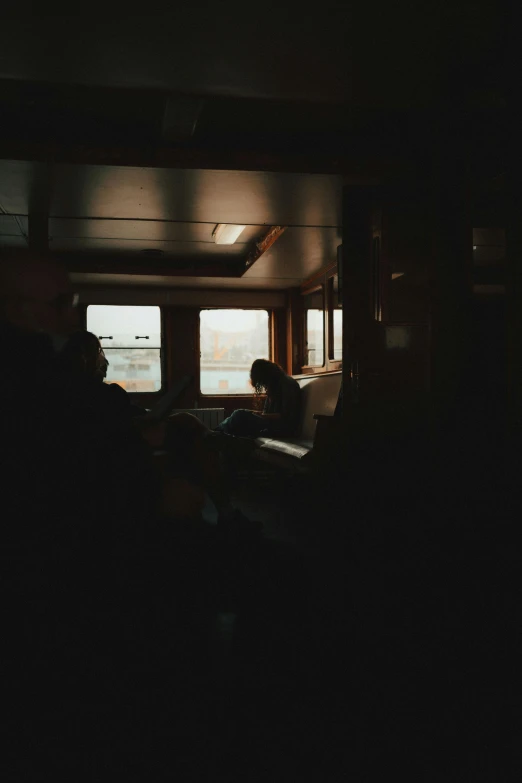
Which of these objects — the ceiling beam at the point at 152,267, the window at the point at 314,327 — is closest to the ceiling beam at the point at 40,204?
the ceiling beam at the point at 152,267

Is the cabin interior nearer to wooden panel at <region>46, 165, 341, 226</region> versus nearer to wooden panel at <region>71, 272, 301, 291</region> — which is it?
wooden panel at <region>46, 165, 341, 226</region>

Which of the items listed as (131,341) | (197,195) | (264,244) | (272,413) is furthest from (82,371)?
(131,341)

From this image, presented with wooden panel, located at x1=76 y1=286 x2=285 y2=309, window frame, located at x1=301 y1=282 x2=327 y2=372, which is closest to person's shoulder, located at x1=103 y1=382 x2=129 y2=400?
window frame, located at x1=301 y1=282 x2=327 y2=372

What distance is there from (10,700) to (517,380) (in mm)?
2103

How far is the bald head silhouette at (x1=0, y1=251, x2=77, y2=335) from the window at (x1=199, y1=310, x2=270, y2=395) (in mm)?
7406

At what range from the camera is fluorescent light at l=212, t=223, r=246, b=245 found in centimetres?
639

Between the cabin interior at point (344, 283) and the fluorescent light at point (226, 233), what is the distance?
37 cm

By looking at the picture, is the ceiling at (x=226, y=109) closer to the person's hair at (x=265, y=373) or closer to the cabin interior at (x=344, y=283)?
the cabin interior at (x=344, y=283)

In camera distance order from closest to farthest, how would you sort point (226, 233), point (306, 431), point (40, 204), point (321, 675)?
1. point (321, 675)
2. point (40, 204)
3. point (226, 233)
4. point (306, 431)

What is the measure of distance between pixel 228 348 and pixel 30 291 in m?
7.66

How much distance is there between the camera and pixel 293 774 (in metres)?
1.72

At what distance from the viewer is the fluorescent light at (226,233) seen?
6387mm

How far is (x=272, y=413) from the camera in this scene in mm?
7512

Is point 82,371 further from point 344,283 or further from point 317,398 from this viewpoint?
point 317,398
